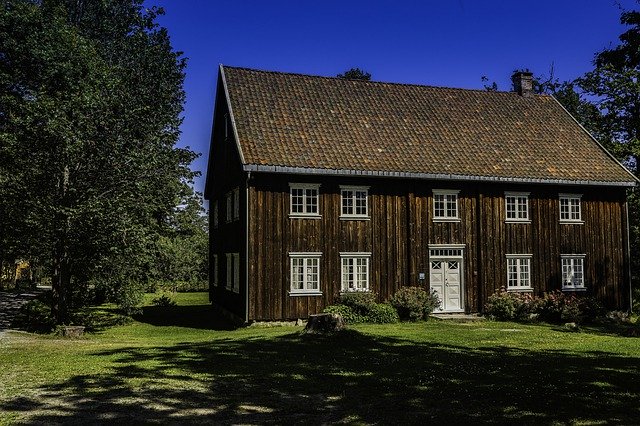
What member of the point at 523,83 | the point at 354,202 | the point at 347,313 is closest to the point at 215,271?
the point at 354,202

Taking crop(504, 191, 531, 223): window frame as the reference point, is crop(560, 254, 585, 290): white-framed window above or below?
below

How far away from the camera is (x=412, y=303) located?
939 inches

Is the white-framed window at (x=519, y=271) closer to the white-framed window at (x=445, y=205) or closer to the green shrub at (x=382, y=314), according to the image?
the white-framed window at (x=445, y=205)

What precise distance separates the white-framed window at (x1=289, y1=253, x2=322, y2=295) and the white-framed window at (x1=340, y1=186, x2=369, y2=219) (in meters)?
2.18

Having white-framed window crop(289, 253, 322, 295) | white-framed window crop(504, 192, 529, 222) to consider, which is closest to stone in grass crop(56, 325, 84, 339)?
white-framed window crop(289, 253, 322, 295)

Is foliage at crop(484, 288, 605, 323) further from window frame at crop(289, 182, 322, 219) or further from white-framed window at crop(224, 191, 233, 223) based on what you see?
white-framed window at crop(224, 191, 233, 223)

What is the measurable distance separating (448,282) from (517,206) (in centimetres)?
496

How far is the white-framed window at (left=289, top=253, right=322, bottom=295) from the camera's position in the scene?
23281 mm

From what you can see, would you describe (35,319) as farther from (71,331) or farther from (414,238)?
(414,238)

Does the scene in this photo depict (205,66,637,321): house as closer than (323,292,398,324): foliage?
No

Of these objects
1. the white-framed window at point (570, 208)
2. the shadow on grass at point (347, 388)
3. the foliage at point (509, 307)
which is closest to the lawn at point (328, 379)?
the shadow on grass at point (347, 388)

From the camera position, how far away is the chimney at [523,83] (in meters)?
33.0

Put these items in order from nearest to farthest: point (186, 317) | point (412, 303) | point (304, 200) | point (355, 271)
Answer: point (304, 200)
point (412, 303)
point (355, 271)
point (186, 317)

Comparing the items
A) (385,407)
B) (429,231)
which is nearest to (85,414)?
(385,407)
